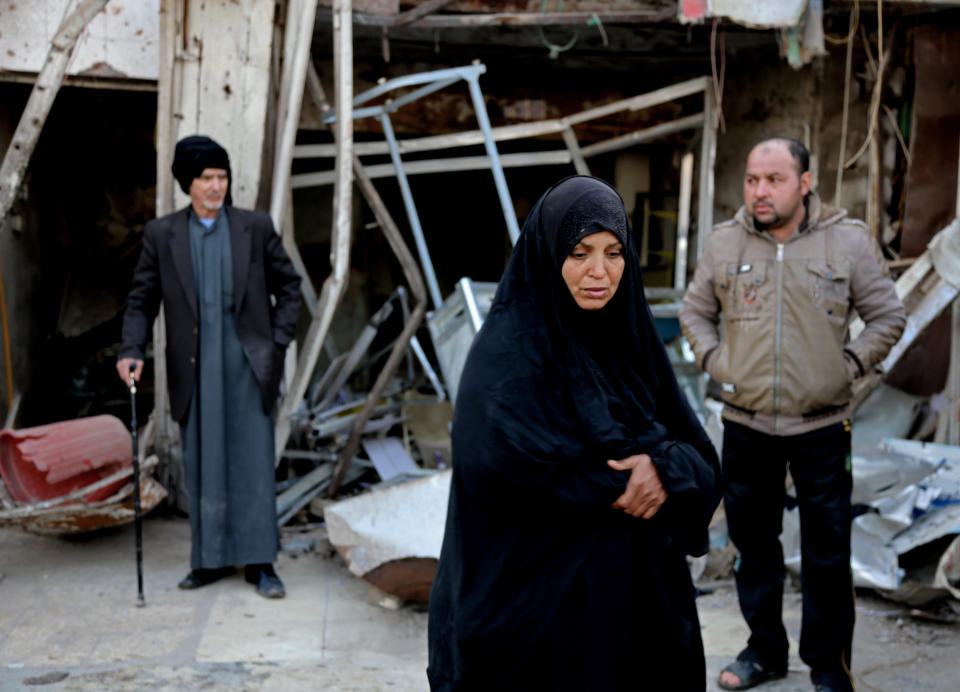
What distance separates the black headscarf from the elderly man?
0.02 meters

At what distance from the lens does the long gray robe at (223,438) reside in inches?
177

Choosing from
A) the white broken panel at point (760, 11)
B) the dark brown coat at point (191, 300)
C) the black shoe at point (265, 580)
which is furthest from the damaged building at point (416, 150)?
the dark brown coat at point (191, 300)

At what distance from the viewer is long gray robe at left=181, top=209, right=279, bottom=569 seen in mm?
4496

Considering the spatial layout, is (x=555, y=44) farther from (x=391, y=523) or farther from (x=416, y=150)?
(x=391, y=523)

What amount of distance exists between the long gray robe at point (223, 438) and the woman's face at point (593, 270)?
268 centimetres

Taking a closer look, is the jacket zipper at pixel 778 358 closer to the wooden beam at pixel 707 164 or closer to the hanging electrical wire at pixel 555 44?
the hanging electrical wire at pixel 555 44

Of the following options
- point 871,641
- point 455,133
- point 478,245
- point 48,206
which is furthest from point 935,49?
point 48,206

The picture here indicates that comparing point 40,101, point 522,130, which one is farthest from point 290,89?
point 522,130

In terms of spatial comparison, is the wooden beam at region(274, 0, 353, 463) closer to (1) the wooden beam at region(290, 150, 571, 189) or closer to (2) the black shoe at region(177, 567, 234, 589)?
(2) the black shoe at region(177, 567, 234, 589)

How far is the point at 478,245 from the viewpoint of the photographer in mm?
8766

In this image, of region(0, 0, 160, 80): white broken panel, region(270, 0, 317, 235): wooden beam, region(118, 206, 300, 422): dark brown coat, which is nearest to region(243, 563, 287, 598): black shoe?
region(118, 206, 300, 422): dark brown coat

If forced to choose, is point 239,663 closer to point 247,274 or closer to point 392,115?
point 247,274

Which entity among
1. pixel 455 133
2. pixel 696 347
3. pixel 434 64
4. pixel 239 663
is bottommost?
pixel 239 663

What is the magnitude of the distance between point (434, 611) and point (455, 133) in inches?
193
